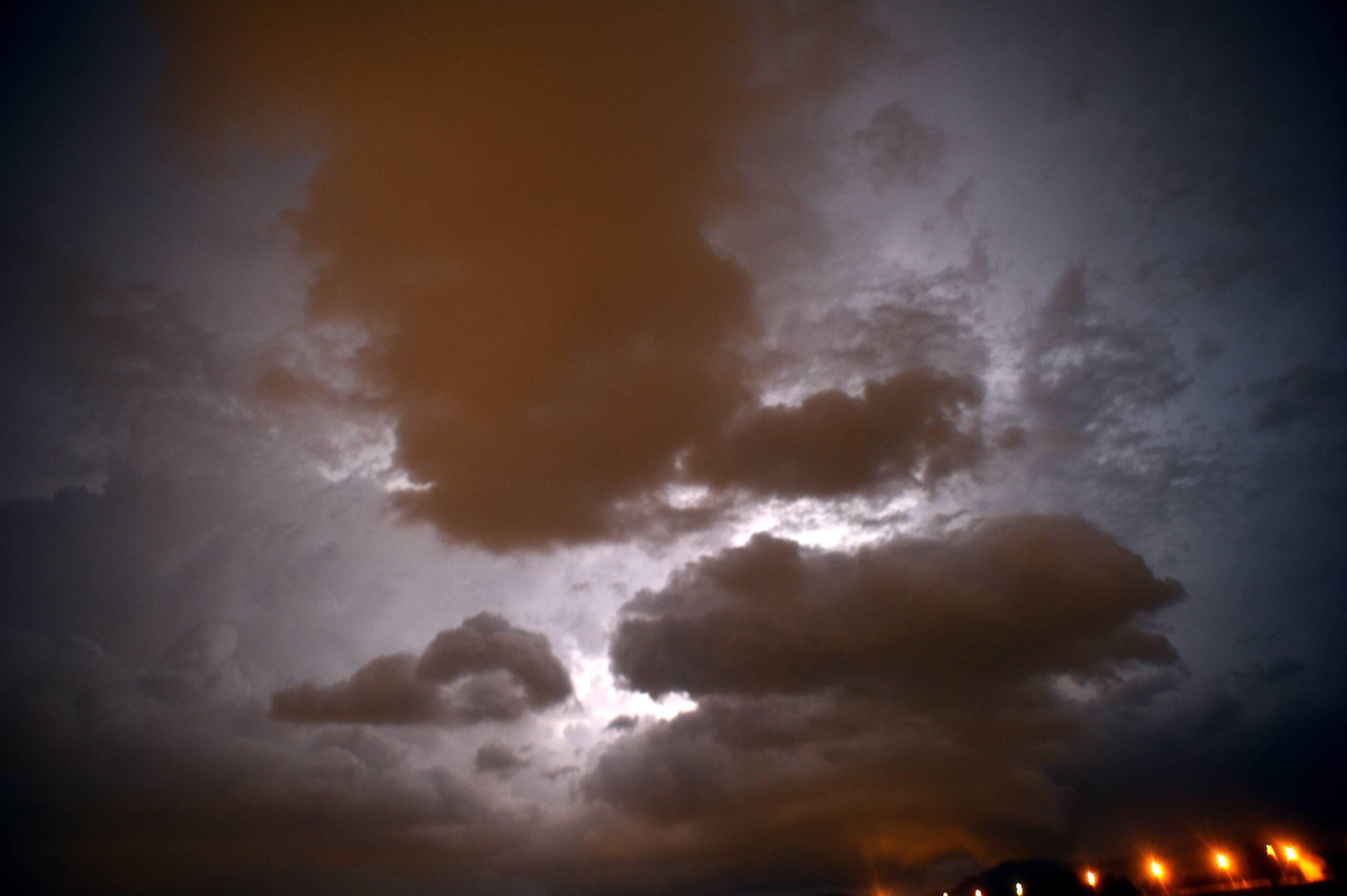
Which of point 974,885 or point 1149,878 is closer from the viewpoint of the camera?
point 1149,878

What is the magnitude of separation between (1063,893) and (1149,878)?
205 feet

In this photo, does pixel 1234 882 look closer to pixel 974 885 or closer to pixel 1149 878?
pixel 1149 878

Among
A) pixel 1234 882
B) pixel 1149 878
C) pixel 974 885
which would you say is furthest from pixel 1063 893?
pixel 1149 878

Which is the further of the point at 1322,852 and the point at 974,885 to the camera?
the point at 974,885

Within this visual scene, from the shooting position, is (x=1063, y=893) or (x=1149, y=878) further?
(x=1063, y=893)

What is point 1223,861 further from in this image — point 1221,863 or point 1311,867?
point 1311,867

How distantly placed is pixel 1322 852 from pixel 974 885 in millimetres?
63495

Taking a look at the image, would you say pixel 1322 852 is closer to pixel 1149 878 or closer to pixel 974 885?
pixel 1149 878

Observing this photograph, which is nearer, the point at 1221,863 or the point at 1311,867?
the point at 1311,867

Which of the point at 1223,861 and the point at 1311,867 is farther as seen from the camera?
the point at 1223,861

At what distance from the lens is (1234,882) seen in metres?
99.1

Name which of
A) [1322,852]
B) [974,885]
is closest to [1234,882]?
[1322,852]

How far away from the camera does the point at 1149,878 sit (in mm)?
93812

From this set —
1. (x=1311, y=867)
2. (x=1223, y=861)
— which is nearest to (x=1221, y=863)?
(x=1223, y=861)
